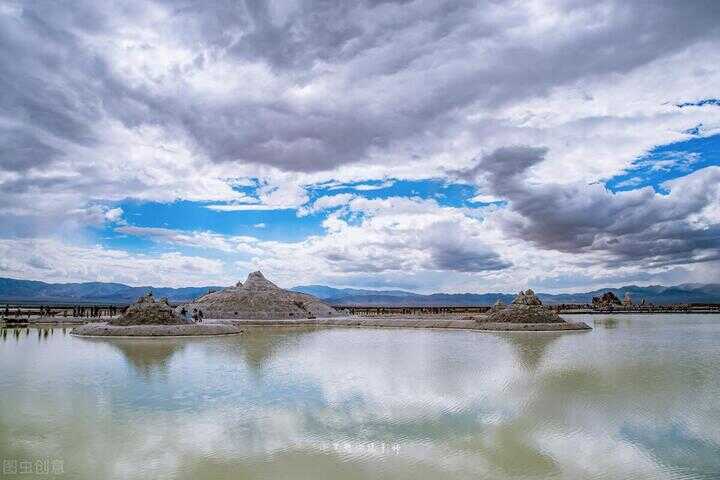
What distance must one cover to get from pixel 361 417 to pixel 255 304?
57711 millimetres

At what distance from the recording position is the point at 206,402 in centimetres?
1741

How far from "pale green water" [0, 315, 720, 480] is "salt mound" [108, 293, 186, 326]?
15.1 m

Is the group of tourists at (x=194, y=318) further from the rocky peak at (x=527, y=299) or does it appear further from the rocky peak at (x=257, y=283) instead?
the rocky peak at (x=527, y=299)

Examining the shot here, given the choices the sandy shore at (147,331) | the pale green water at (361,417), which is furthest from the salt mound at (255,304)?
the pale green water at (361,417)

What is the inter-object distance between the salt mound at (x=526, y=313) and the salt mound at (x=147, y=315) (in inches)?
1443

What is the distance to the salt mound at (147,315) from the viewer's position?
4488 centimetres

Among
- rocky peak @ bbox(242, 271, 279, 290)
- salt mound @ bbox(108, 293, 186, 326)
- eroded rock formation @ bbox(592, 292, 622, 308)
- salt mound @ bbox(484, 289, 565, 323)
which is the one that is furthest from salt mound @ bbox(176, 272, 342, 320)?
eroded rock formation @ bbox(592, 292, 622, 308)

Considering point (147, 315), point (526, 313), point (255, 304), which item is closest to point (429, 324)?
point (526, 313)

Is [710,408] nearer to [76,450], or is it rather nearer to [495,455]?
[495,455]

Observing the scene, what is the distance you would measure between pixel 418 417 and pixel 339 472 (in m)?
5.08

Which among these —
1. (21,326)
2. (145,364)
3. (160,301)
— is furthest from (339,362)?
A: (21,326)

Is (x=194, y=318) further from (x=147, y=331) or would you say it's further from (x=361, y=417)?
(x=361, y=417)

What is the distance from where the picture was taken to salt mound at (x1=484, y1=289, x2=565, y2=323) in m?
56.9

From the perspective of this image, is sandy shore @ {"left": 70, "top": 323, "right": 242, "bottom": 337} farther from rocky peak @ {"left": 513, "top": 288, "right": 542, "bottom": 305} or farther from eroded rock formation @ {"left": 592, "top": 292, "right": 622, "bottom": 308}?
eroded rock formation @ {"left": 592, "top": 292, "right": 622, "bottom": 308}
